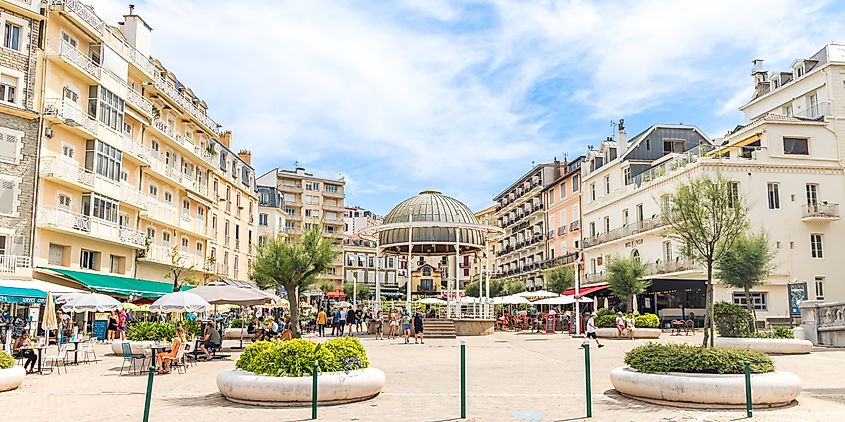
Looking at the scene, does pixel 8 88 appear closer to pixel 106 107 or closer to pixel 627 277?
pixel 106 107

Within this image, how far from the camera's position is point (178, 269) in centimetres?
4391

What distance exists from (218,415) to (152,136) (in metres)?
34.4

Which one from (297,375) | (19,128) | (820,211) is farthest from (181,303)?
(820,211)

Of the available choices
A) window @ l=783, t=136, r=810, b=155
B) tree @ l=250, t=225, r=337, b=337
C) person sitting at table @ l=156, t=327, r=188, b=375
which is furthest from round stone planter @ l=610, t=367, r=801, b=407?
window @ l=783, t=136, r=810, b=155

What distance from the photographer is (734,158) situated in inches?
1658

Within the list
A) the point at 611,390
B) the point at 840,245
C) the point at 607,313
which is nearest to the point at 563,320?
the point at 607,313

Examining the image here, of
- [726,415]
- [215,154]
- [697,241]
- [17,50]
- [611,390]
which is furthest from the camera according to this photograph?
[215,154]

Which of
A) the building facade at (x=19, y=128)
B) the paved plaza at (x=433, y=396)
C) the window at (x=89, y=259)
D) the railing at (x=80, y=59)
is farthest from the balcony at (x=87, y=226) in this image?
the paved plaza at (x=433, y=396)

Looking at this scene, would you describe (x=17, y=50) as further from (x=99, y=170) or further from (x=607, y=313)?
(x=607, y=313)

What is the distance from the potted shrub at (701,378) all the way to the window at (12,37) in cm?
2864

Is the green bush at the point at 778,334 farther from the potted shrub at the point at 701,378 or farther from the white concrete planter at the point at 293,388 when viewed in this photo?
the white concrete planter at the point at 293,388

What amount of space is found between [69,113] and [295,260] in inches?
476

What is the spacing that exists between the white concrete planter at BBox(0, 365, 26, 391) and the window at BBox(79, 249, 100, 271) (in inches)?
832

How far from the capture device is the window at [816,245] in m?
41.5
